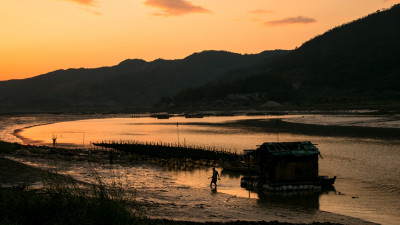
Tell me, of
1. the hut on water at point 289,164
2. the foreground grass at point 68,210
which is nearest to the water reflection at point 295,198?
the hut on water at point 289,164

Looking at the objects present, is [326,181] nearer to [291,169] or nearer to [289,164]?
[291,169]

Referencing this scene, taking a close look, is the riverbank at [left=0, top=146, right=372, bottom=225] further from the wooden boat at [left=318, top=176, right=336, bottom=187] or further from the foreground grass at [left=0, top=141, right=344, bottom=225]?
the wooden boat at [left=318, top=176, right=336, bottom=187]

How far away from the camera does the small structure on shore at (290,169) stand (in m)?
31.2

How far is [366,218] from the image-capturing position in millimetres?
22688

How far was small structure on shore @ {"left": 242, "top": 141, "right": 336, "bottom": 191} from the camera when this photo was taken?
102ft

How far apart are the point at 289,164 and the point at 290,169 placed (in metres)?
0.41

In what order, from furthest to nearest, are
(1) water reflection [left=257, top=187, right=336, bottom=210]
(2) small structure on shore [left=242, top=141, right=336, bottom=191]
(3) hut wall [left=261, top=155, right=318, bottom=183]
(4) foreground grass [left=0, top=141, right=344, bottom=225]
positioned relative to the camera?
(3) hut wall [left=261, top=155, right=318, bottom=183], (2) small structure on shore [left=242, top=141, right=336, bottom=191], (1) water reflection [left=257, top=187, right=336, bottom=210], (4) foreground grass [left=0, top=141, right=344, bottom=225]

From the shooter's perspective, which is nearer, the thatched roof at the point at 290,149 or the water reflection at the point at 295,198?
the water reflection at the point at 295,198

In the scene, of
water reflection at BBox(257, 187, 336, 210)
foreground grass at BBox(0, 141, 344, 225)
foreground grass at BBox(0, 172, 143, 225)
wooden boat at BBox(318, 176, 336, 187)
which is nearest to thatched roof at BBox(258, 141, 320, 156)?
wooden boat at BBox(318, 176, 336, 187)

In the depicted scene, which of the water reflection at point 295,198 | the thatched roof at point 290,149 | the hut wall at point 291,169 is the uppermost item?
the thatched roof at point 290,149

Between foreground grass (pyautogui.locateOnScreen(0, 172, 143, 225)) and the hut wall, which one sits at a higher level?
foreground grass (pyautogui.locateOnScreen(0, 172, 143, 225))

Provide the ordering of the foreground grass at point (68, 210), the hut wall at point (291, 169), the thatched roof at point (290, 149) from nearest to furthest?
the foreground grass at point (68, 210) → the hut wall at point (291, 169) → the thatched roof at point (290, 149)

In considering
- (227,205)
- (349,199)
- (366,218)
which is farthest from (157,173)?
(366,218)

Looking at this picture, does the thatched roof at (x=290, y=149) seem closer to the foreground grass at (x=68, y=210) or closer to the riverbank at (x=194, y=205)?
the riverbank at (x=194, y=205)
